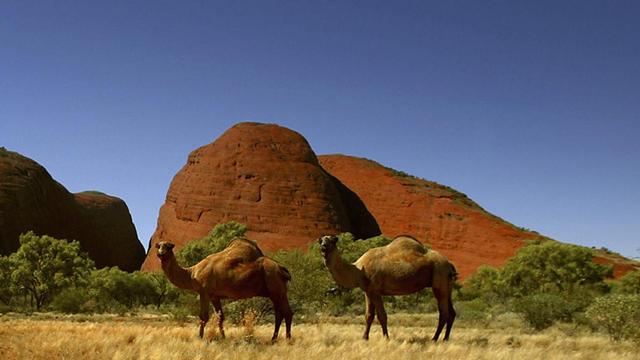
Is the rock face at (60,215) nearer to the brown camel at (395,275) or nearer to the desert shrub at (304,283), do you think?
the desert shrub at (304,283)

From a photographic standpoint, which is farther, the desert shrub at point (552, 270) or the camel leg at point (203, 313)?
the desert shrub at point (552, 270)

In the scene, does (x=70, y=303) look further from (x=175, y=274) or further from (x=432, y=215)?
(x=432, y=215)

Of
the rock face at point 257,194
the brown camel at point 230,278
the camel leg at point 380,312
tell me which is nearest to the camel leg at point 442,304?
the camel leg at point 380,312

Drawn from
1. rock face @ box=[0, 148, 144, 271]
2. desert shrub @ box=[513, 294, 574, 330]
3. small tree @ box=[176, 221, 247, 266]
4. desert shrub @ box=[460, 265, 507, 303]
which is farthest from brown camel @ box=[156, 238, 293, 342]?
rock face @ box=[0, 148, 144, 271]

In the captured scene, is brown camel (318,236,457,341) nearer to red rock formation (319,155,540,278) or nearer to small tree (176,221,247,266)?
small tree (176,221,247,266)

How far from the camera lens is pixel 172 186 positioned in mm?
84250

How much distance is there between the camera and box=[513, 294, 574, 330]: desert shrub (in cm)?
2094

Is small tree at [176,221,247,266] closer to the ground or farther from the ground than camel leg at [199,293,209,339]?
farther from the ground

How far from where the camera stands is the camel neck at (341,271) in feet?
38.2

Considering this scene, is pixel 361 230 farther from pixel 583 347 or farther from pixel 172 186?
pixel 583 347

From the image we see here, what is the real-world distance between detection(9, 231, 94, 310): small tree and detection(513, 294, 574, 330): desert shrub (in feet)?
104

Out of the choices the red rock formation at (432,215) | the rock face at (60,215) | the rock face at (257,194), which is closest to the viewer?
the rock face at (60,215)

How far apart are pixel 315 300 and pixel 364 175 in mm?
78375

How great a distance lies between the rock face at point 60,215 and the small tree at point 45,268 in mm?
25171
